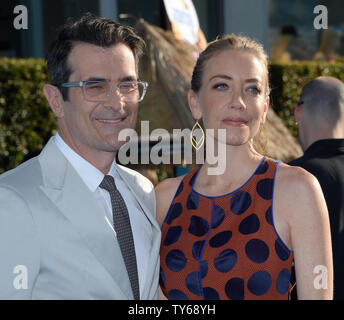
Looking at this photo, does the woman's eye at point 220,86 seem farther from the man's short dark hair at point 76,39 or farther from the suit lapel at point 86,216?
the suit lapel at point 86,216

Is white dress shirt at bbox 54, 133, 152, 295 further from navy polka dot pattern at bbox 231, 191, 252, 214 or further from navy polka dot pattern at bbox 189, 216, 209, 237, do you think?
navy polka dot pattern at bbox 231, 191, 252, 214

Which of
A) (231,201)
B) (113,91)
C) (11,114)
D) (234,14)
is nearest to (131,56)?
(113,91)

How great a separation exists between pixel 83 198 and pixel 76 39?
33.7 inches

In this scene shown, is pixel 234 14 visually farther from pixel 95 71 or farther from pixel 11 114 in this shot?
pixel 95 71

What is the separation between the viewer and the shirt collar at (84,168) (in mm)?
2578

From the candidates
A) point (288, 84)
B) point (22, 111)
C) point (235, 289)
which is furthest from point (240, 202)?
point (288, 84)

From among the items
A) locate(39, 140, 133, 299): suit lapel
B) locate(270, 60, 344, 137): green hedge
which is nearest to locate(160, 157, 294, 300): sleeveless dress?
locate(39, 140, 133, 299): suit lapel

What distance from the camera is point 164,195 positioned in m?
3.17

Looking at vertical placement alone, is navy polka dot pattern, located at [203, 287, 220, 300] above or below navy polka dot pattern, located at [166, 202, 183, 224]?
below

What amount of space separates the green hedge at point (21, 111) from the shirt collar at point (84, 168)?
4.66 metres

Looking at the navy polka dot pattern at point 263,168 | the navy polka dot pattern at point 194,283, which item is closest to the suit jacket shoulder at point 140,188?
the navy polka dot pattern at point 194,283

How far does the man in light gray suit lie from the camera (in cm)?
221

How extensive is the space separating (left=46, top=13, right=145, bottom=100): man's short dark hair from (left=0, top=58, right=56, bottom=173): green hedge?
4510mm

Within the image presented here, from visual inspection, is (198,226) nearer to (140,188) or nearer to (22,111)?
(140,188)
